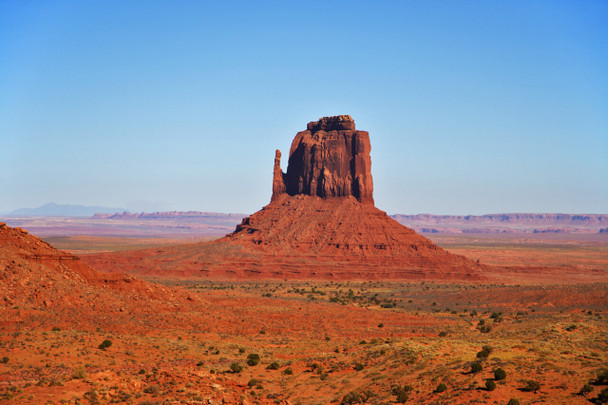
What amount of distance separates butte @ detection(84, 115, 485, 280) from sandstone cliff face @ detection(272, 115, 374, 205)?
0.63 feet

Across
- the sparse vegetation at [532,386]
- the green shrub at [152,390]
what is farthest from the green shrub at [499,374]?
the green shrub at [152,390]

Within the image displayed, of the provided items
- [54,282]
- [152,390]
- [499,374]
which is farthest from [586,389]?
[54,282]

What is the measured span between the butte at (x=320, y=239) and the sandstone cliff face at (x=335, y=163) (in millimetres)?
193

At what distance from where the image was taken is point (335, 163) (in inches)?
4764

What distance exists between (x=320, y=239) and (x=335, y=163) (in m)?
16.7

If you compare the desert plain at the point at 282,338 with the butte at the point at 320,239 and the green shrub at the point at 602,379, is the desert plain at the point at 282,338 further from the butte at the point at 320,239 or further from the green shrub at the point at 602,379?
the butte at the point at 320,239

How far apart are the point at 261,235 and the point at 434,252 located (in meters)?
31.8

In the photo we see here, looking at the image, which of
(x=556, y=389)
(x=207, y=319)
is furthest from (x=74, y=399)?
(x=207, y=319)

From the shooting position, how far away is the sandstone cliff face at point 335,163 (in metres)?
120

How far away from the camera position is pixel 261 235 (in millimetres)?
116375

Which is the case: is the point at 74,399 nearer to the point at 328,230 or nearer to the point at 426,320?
the point at 426,320

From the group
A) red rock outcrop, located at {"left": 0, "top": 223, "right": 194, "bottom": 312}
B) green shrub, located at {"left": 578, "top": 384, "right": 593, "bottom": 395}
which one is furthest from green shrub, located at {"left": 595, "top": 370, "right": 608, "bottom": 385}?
red rock outcrop, located at {"left": 0, "top": 223, "right": 194, "bottom": 312}

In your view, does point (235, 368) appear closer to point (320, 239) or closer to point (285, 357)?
point (285, 357)

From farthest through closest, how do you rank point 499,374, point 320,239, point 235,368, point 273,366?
point 320,239 → point 273,366 → point 235,368 → point 499,374
